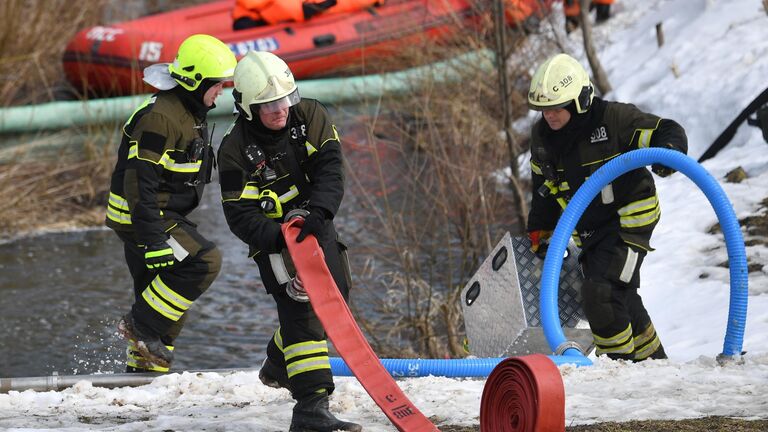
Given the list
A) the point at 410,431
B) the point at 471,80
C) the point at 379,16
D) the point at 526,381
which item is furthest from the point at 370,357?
the point at 379,16

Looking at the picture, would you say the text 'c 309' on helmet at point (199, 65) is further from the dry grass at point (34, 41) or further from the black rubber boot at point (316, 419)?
the dry grass at point (34, 41)

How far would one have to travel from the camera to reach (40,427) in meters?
4.45

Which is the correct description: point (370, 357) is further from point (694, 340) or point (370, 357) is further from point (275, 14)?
point (275, 14)

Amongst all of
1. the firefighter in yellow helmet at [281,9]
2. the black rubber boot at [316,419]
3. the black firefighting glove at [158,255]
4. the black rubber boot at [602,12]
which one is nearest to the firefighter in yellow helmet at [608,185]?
the black rubber boot at [316,419]

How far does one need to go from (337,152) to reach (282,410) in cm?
112

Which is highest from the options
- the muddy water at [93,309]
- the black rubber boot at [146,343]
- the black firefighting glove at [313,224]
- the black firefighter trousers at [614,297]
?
the black firefighting glove at [313,224]

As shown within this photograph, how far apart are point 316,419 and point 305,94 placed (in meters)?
12.0

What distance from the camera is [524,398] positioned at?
12.1 ft

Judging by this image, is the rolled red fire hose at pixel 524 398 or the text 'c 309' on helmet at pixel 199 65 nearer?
the rolled red fire hose at pixel 524 398

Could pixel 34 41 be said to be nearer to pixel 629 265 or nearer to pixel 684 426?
pixel 629 265

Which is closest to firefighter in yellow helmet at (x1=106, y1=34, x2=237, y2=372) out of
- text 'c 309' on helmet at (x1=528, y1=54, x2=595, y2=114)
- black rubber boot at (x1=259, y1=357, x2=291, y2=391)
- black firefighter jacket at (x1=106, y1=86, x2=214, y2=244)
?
black firefighter jacket at (x1=106, y1=86, x2=214, y2=244)

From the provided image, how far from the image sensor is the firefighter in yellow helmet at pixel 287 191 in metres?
4.23

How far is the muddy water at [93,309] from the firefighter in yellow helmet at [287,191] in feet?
10.6

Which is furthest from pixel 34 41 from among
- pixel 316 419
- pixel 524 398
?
pixel 524 398
